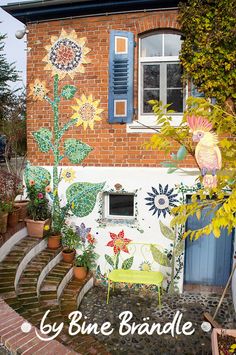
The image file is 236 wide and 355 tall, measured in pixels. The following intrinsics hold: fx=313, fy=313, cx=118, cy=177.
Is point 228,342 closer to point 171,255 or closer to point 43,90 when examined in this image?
point 171,255

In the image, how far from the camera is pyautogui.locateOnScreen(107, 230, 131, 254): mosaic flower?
279 inches

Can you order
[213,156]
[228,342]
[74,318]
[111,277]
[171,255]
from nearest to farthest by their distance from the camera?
[213,156], [228,342], [74,318], [111,277], [171,255]

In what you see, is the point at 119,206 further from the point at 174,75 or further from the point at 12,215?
the point at 174,75

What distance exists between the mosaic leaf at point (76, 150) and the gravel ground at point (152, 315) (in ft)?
9.86

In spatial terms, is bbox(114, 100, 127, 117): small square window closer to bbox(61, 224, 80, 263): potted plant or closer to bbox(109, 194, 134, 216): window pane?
bbox(109, 194, 134, 216): window pane

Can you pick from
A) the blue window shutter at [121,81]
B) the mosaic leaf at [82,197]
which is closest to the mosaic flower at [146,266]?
the mosaic leaf at [82,197]

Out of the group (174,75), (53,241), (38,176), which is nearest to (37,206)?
(38,176)

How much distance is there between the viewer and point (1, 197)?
6.82 m

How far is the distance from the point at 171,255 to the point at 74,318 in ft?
8.12

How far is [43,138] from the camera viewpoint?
729 centimetres

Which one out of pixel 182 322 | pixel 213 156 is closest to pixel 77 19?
pixel 213 156

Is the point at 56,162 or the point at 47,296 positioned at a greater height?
the point at 56,162

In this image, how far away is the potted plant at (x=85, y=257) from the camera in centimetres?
693

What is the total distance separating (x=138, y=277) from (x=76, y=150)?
3.08 meters
